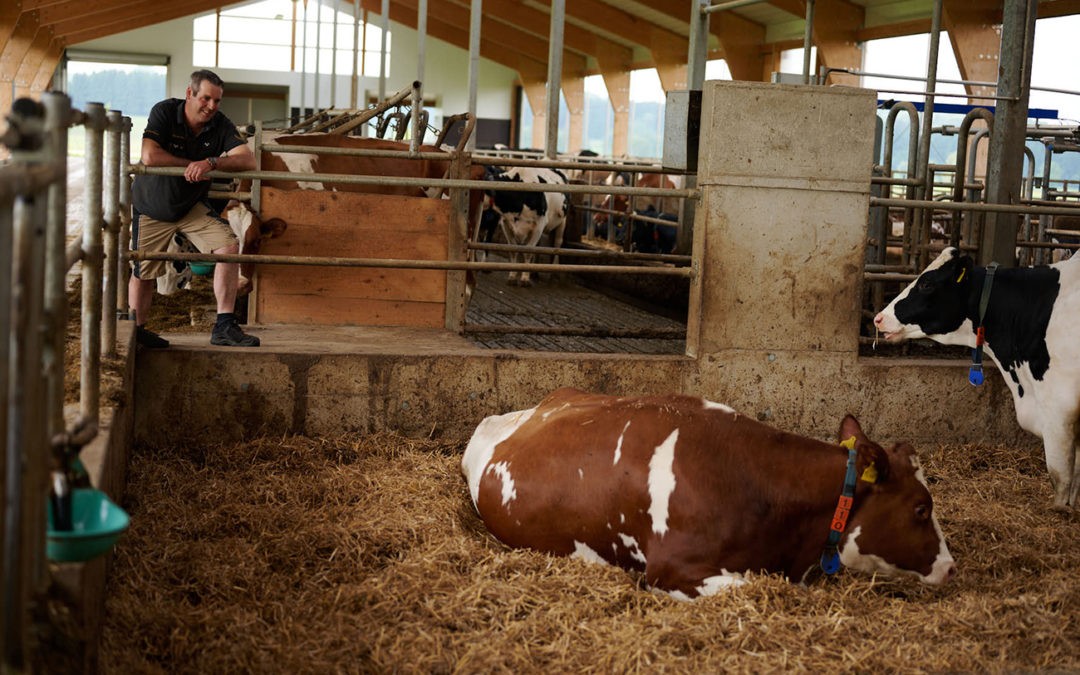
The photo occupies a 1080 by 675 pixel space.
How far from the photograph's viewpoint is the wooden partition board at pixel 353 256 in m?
6.88

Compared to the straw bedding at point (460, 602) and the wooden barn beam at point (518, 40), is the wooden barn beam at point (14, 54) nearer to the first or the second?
the wooden barn beam at point (518, 40)

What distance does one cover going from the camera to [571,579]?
3920 mm

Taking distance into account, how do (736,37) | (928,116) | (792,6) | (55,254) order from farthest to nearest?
(736,37), (792,6), (928,116), (55,254)

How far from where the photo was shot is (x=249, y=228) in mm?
6668

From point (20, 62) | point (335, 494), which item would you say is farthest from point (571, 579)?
point (20, 62)

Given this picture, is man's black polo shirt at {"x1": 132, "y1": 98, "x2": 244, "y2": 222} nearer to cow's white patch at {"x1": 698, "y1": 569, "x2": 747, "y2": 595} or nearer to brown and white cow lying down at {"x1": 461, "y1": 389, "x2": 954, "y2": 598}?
brown and white cow lying down at {"x1": 461, "y1": 389, "x2": 954, "y2": 598}

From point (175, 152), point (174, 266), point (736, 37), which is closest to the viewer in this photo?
point (175, 152)

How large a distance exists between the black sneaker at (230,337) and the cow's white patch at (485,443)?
143 centimetres

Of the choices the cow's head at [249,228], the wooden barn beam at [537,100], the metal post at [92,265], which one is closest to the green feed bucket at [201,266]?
the cow's head at [249,228]

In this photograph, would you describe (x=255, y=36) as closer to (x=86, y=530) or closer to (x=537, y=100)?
(x=537, y=100)

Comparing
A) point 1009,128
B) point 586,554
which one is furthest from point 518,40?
point 586,554

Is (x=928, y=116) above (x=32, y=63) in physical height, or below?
below

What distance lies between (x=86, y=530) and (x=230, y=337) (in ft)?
11.9

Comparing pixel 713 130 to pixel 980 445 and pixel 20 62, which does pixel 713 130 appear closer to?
pixel 980 445
